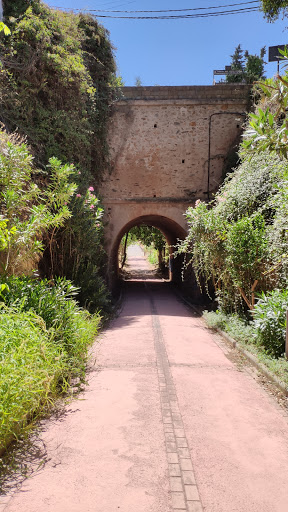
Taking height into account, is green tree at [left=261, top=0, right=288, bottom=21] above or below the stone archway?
above

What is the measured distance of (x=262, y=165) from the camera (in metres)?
8.62

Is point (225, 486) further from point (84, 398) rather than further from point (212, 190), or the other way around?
point (212, 190)

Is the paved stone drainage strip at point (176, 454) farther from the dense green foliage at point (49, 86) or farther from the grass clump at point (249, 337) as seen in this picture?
the dense green foliage at point (49, 86)

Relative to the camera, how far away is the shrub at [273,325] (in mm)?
5441

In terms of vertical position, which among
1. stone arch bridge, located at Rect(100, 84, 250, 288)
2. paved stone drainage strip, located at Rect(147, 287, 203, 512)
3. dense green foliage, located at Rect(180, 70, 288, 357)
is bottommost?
paved stone drainage strip, located at Rect(147, 287, 203, 512)

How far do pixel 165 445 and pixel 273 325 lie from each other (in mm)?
2810

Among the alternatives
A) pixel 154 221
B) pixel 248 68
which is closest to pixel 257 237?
pixel 154 221

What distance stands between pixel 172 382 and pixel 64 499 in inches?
95.9

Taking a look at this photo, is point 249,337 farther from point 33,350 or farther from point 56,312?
point 33,350

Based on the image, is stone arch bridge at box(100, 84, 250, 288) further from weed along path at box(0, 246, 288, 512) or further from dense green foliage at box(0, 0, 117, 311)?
weed along path at box(0, 246, 288, 512)

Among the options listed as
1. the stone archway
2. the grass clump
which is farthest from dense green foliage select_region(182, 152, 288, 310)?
the stone archway

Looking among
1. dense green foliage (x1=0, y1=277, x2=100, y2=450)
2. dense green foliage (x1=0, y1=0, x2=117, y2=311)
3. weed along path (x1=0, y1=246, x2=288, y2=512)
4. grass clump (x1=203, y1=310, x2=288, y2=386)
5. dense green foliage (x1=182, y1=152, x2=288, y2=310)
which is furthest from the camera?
dense green foliage (x1=0, y1=0, x2=117, y2=311)

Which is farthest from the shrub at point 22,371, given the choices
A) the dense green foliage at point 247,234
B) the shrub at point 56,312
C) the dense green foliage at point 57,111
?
the dense green foliage at point 247,234

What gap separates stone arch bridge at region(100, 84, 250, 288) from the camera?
43.8 feet
